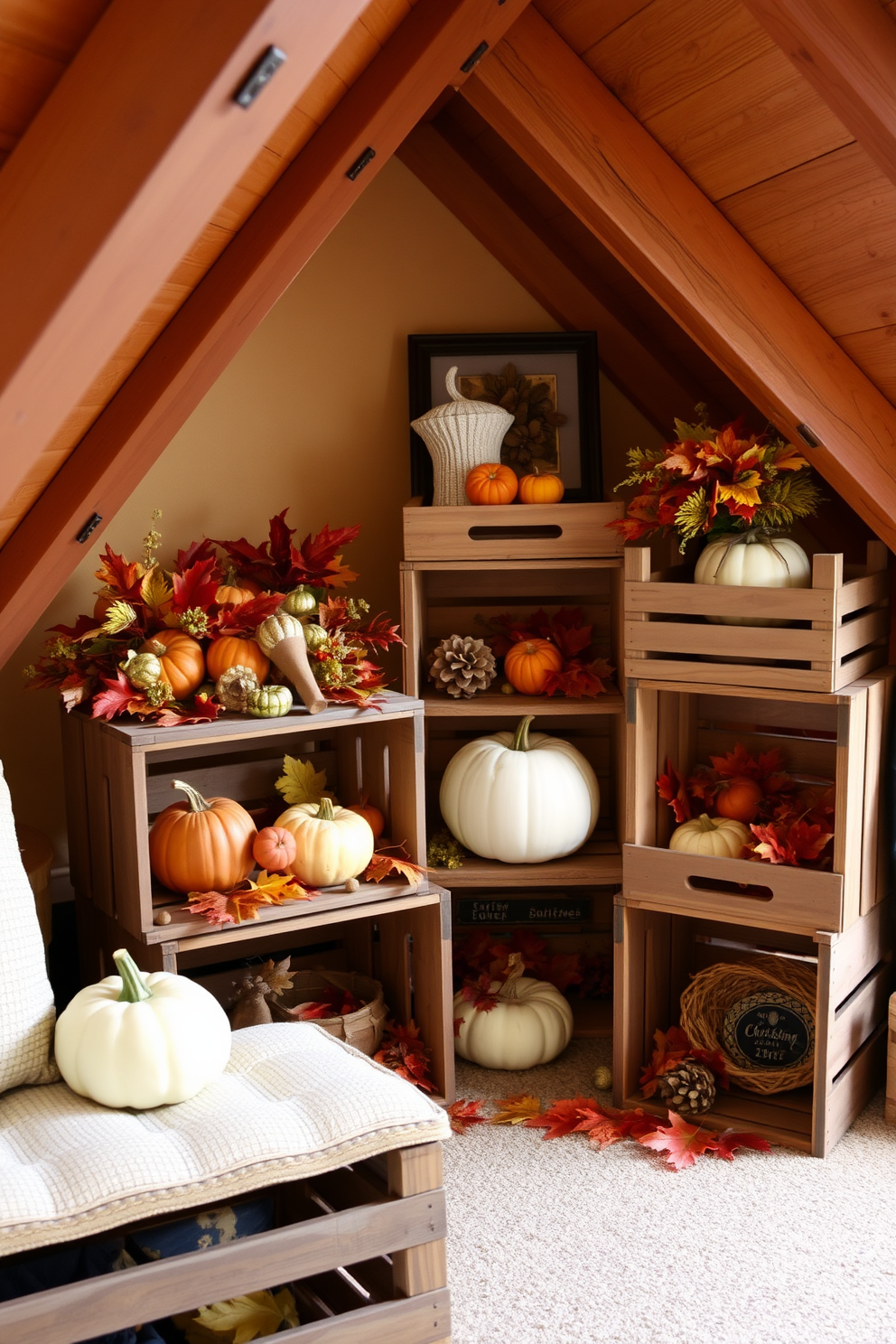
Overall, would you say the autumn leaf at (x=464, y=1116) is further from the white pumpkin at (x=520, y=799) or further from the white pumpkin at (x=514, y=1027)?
the white pumpkin at (x=520, y=799)

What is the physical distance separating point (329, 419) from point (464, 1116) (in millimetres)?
1611

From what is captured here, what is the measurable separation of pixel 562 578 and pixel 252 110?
1.97 metres

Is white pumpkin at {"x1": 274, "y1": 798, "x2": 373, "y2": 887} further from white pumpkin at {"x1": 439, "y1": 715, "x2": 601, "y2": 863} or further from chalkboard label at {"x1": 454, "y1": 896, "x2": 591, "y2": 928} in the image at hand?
chalkboard label at {"x1": 454, "y1": 896, "x2": 591, "y2": 928}

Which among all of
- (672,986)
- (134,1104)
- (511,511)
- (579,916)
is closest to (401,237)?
(511,511)

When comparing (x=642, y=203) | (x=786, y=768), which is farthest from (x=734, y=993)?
(x=642, y=203)

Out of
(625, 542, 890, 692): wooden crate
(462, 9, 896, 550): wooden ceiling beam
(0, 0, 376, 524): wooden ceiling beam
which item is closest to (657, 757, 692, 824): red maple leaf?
(625, 542, 890, 692): wooden crate

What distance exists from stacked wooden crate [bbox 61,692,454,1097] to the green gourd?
0.5 inches

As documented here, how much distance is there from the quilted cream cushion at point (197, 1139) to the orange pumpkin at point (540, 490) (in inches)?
50.0

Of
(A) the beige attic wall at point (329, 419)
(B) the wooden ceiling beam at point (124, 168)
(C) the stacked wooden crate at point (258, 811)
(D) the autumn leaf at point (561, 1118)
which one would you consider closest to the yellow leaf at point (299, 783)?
(C) the stacked wooden crate at point (258, 811)

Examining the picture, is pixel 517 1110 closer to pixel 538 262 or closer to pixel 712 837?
pixel 712 837

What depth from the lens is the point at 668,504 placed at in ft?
7.63

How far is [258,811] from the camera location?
2547 mm

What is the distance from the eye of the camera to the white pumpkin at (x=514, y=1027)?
2.60m

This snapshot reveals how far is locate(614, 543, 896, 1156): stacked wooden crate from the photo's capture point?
2.24 m
